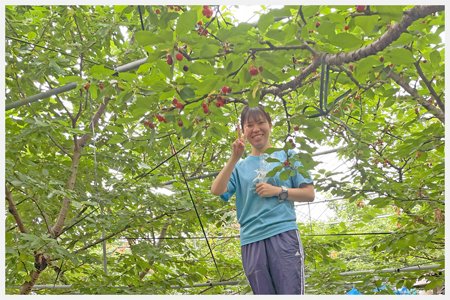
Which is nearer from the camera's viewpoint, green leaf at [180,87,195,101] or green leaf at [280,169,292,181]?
green leaf at [180,87,195,101]

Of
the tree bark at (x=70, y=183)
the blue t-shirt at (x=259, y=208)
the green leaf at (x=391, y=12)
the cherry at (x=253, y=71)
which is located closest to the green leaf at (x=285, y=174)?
the blue t-shirt at (x=259, y=208)

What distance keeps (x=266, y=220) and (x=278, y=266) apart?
16 centimetres

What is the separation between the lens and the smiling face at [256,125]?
4.14 ft

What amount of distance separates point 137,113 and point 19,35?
1438 mm

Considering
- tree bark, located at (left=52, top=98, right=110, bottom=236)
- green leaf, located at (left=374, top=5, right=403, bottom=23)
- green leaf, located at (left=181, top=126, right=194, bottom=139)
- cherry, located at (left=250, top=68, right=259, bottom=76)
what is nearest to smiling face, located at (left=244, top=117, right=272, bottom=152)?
green leaf, located at (left=181, top=126, right=194, bottom=139)

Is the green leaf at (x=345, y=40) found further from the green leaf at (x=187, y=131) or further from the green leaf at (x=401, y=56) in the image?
the green leaf at (x=187, y=131)

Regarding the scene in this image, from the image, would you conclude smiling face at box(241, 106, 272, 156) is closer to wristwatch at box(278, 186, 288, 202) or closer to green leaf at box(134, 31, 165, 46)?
wristwatch at box(278, 186, 288, 202)

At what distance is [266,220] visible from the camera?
3.88 feet

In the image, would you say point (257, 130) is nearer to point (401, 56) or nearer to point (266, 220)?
point (266, 220)

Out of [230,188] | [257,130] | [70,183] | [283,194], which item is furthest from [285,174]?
[70,183]

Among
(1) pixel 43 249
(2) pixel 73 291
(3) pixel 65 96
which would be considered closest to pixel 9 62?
(3) pixel 65 96

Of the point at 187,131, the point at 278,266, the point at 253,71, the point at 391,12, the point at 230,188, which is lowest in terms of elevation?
the point at 278,266

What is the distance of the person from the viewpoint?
3.69 ft

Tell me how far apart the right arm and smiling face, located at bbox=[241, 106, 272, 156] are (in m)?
0.04
